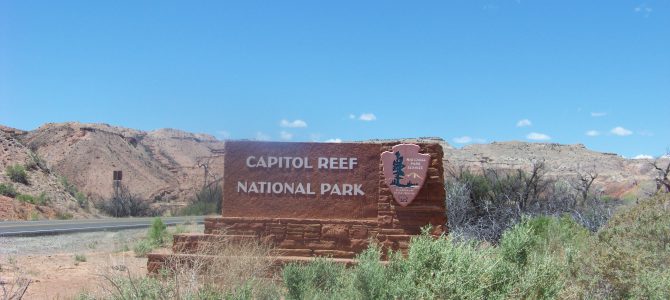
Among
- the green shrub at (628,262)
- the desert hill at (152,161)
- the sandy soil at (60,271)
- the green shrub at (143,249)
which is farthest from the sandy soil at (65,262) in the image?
the desert hill at (152,161)

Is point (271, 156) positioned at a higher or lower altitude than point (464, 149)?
lower

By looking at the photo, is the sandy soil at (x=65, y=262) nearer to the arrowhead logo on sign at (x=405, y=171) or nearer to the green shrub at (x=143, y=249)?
the green shrub at (x=143, y=249)

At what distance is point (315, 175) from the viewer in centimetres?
1273

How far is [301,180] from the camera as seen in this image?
12.8 m

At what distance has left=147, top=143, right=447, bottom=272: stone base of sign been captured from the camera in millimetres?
11867

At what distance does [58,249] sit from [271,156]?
373 inches

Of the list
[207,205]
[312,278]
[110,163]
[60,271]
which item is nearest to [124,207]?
[207,205]

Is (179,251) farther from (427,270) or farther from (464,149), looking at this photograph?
(464,149)

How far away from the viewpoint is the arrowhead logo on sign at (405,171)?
1191cm

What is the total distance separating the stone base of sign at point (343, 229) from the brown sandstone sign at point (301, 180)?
0.85 feet

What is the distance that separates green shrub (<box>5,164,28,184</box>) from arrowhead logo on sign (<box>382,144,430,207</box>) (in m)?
38.5

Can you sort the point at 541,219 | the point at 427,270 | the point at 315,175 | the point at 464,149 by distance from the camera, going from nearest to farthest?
the point at 427,270, the point at 315,175, the point at 541,219, the point at 464,149

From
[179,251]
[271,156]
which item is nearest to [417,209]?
[271,156]

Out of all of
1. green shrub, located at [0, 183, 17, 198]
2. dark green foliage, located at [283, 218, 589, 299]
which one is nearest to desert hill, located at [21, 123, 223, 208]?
green shrub, located at [0, 183, 17, 198]
